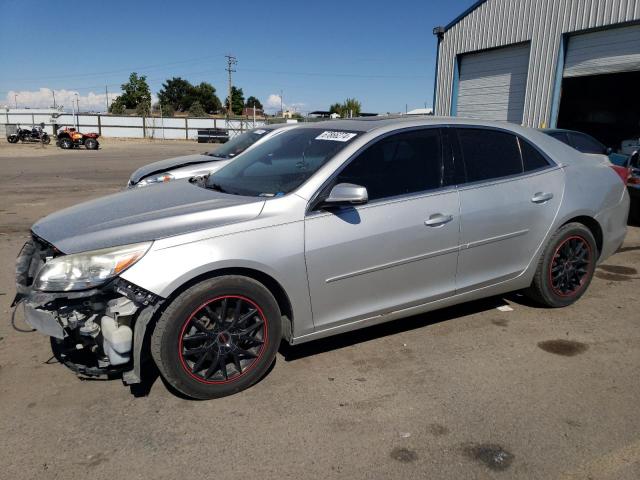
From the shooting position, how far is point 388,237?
11.3 ft

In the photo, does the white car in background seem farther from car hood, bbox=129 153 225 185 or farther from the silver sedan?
the silver sedan

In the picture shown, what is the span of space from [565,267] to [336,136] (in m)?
2.39

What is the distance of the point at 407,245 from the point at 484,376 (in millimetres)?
1015

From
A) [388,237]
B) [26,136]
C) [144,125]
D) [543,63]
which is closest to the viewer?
[388,237]

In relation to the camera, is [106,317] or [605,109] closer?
[106,317]

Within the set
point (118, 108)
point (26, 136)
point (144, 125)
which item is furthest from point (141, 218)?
point (118, 108)

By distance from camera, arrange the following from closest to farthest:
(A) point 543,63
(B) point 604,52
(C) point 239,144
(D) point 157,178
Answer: (D) point 157,178
(C) point 239,144
(B) point 604,52
(A) point 543,63

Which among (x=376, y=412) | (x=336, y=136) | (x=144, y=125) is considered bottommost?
(x=376, y=412)


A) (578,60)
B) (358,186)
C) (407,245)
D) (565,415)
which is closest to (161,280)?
(358,186)

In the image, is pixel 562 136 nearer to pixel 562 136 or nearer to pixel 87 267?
pixel 562 136

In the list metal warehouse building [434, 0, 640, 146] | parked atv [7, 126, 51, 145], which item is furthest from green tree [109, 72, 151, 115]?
metal warehouse building [434, 0, 640, 146]

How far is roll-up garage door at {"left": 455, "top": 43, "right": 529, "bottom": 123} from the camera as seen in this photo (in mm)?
15305

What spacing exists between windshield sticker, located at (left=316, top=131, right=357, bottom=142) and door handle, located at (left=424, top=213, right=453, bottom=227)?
2.64 ft

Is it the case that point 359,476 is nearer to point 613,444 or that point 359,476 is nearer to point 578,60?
point 613,444
